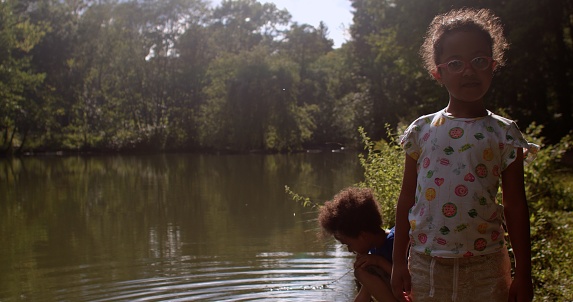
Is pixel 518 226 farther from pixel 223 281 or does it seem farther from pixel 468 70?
pixel 223 281

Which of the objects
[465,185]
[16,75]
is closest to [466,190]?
[465,185]

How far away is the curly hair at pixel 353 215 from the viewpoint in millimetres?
3406

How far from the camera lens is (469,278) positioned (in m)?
2.41

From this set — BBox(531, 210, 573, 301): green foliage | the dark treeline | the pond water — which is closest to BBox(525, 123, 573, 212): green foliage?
BBox(531, 210, 573, 301): green foliage

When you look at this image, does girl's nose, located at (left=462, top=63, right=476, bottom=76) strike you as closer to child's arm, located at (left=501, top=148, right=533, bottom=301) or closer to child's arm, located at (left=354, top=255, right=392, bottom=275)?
child's arm, located at (left=501, top=148, right=533, bottom=301)

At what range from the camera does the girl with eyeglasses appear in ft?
7.80

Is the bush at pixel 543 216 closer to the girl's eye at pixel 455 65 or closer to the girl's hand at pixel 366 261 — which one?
the girl's hand at pixel 366 261

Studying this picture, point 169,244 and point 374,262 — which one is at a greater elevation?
point 374,262

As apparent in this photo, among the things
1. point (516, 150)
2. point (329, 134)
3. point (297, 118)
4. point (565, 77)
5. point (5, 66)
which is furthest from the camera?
point (329, 134)

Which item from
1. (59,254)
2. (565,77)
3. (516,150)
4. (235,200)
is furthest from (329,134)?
(516,150)

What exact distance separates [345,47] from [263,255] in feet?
117

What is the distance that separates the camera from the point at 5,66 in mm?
31453

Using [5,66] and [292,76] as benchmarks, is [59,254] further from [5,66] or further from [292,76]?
[292,76]

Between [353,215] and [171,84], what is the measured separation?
127ft
